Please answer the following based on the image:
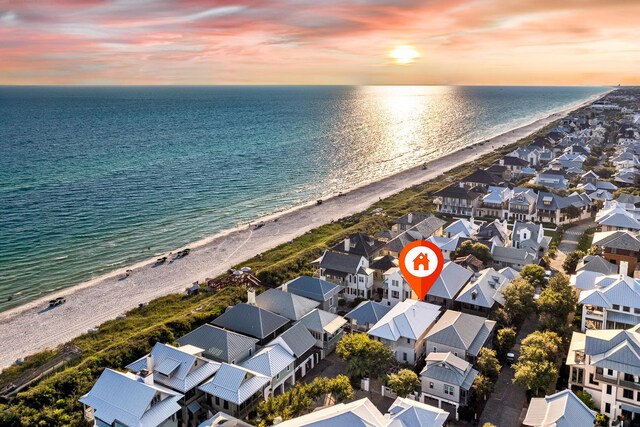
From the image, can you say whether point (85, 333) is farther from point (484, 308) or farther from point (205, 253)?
point (484, 308)

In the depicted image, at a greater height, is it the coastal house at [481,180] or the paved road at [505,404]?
the coastal house at [481,180]

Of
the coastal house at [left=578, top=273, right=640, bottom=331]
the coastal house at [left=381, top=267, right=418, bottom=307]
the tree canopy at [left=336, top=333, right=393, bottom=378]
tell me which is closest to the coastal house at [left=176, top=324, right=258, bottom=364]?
the tree canopy at [left=336, top=333, right=393, bottom=378]

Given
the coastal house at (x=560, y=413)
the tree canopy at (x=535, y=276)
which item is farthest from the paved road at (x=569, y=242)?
the coastal house at (x=560, y=413)

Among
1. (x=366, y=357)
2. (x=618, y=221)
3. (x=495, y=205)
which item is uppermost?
(x=618, y=221)

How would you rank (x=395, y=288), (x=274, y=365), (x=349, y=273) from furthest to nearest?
(x=349, y=273), (x=395, y=288), (x=274, y=365)

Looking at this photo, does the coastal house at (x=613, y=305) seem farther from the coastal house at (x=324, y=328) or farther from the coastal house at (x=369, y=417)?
the coastal house at (x=369, y=417)

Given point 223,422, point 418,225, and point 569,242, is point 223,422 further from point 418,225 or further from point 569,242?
point 569,242

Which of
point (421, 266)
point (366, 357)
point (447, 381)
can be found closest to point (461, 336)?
A: point (447, 381)
